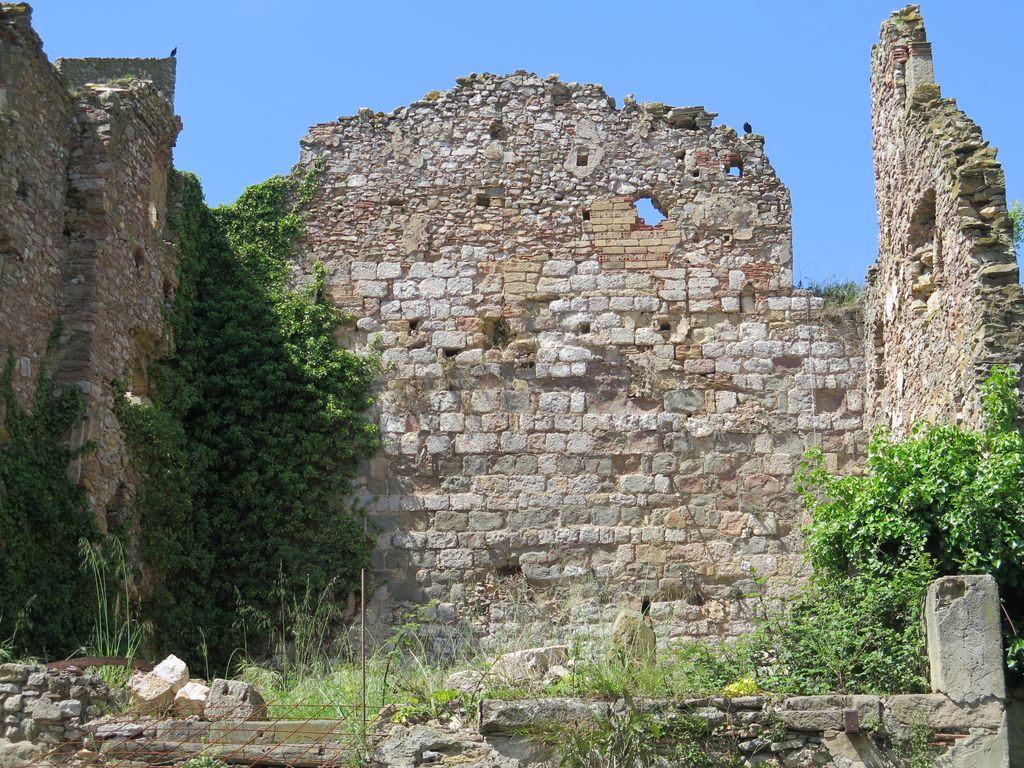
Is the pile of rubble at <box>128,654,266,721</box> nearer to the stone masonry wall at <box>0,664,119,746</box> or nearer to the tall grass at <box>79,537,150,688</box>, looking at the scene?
the stone masonry wall at <box>0,664,119,746</box>

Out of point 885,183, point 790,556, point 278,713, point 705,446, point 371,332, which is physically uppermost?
point 885,183

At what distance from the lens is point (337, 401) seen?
13953mm

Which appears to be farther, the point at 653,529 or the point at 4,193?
the point at 653,529

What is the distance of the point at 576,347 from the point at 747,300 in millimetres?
1730

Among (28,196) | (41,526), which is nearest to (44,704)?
(41,526)

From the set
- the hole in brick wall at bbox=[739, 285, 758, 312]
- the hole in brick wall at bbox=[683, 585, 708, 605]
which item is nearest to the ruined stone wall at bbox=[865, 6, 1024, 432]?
the hole in brick wall at bbox=[739, 285, 758, 312]

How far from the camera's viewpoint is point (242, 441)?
1360cm

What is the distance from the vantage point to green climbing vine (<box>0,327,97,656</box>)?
10.8m

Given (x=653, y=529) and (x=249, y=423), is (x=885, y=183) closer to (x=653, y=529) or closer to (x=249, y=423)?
(x=653, y=529)

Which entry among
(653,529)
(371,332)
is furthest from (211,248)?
(653,529)

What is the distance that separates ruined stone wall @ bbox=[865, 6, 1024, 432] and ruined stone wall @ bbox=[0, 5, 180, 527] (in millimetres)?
6624

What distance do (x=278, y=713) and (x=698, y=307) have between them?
20.7 ft

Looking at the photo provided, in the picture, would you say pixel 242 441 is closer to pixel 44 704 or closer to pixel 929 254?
pixel 44 704

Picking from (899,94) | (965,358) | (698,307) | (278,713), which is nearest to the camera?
(278,713)
